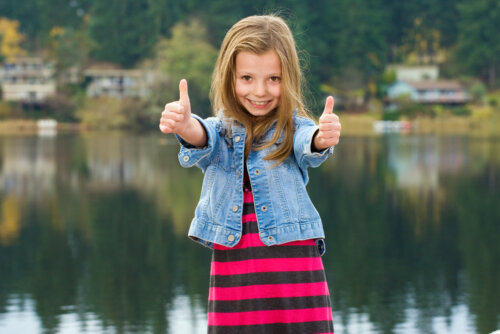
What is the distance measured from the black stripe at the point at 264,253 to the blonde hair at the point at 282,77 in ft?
0.68

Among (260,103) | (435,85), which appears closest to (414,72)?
(435,85)

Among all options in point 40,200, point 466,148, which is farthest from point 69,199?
point 466,148

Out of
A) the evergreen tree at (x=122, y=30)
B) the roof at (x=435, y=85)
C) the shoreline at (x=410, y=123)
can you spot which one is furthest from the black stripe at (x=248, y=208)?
the evergreen tree at (x=122, y=30)

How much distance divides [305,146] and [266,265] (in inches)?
11.6

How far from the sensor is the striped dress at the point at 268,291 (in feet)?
6.55

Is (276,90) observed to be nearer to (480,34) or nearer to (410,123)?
(410,123)

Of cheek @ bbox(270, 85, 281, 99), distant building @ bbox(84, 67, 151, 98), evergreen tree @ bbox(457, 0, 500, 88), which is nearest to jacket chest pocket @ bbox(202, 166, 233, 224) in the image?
cheek @ bbox(270, 85, 281, 99)

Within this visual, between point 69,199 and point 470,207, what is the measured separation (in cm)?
512

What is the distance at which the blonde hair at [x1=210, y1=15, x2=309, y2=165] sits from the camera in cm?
202

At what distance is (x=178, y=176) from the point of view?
48.2ft

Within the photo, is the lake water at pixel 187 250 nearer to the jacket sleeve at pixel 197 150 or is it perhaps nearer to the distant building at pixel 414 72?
the jacket sleeve at pixel 197 150

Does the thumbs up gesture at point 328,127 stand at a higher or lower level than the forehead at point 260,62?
lower

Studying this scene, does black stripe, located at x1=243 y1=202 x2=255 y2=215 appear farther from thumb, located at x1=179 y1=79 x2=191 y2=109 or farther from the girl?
thumb, located at x1=179 y1=79 x2=191 y2=109

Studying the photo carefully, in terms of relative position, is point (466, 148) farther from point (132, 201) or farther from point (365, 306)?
point (365, 306)
